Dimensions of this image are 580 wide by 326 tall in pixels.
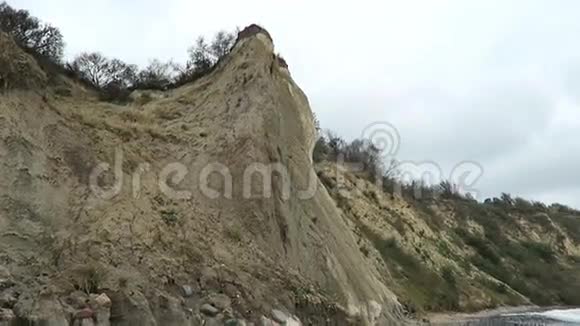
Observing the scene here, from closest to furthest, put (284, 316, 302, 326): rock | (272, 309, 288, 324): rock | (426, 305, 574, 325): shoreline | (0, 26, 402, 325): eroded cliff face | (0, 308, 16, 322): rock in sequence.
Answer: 1. (0, 308, 16, 322): rock
2. (0, 26, 402, 325): eroded cliff face
3. (272, 309, 288, 324): rock
4. (284, 316, 302, 326): rock
5. (426, 305, 574, 325): shoreline

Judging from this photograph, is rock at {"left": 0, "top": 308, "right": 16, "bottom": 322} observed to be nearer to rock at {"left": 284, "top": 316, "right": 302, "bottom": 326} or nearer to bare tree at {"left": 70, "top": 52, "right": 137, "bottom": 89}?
Result: rock at {"left": 284, "top": 316, "right": 302, "bottom": 326}

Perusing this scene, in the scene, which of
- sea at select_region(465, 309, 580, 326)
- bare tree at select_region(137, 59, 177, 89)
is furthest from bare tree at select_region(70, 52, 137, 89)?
sea at select_region(465, 309, 580, 326)

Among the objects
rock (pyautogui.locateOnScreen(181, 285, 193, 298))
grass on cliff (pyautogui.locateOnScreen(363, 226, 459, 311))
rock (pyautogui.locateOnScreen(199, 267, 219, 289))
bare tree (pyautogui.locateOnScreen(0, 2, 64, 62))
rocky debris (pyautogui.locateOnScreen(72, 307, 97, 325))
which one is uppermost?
bare tree (pyautogui.locateOnScreen(0, 2, 64, 62))

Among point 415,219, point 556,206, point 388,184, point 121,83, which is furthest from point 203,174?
point 556,206

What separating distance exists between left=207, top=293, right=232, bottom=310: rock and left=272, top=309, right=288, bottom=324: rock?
4.42 feet

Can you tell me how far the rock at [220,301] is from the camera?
18266 millimetres

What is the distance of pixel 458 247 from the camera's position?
224 feet

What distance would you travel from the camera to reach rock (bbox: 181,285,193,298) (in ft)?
59.3

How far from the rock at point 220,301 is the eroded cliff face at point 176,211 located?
4 centimetres

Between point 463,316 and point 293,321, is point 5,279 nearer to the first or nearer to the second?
point 293,321

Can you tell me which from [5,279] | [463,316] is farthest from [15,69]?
[463,316]

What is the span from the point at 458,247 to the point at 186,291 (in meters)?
53.5

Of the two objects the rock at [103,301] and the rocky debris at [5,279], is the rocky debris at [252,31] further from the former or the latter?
the rocky debris at [5,279]

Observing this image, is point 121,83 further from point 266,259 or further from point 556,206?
point 556,206
